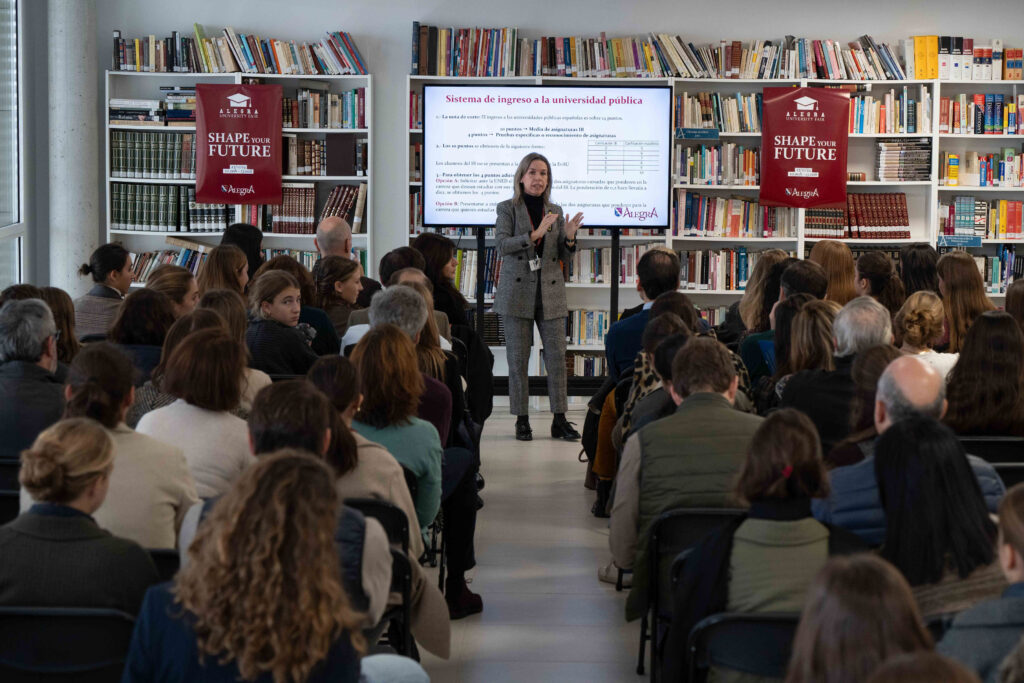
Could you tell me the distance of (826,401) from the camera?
3.47 metres

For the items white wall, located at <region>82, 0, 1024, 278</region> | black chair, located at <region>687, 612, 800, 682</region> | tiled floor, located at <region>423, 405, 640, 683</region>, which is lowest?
tiled floor, located at <region>423, 405, 640, 683</region>

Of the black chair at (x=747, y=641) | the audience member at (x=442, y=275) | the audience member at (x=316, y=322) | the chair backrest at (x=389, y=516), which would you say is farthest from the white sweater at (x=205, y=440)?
the audience member at (x=442, y=275)

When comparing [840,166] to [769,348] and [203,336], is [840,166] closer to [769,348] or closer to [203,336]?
[769,348]

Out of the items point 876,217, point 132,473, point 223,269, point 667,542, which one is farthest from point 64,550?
point 876,217

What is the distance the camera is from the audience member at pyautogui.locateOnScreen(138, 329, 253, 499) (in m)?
2.94

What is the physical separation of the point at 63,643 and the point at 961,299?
13.5ft

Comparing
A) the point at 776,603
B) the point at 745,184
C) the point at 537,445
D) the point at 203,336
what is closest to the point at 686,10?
the point at 745,184

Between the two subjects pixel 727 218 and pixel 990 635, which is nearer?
pixel 990 635

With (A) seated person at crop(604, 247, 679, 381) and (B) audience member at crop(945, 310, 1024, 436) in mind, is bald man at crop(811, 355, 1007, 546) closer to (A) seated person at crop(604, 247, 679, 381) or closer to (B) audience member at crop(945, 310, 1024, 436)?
(B) audience member at crop(945, 310, 1024, 436)

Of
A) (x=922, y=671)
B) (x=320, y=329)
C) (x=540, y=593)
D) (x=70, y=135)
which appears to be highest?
(x=70, y=135)

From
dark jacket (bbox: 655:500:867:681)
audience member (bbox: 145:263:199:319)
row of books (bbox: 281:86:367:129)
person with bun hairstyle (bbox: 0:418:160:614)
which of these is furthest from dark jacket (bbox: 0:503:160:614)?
row of books (bbox: 281:86:367:129)

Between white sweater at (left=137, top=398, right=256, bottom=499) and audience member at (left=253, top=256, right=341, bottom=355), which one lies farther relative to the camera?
audience member at (left=253, top=256, right=341, bottom=355)

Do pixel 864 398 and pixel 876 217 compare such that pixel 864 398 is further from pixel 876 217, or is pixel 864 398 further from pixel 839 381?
pixel 876 217

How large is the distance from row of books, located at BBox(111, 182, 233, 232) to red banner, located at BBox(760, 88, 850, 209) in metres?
3.89
